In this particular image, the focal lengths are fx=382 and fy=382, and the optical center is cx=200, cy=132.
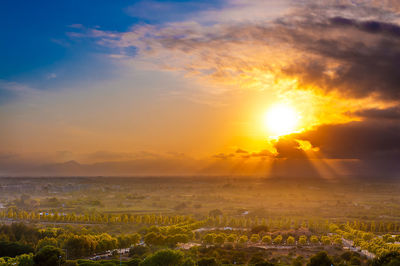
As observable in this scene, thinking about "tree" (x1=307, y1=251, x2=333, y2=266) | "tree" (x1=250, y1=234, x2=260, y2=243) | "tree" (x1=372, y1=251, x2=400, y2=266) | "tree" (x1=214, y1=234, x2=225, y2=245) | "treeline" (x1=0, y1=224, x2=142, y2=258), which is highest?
"tree" (x1=372, y1=251, x2=400, y2=266)

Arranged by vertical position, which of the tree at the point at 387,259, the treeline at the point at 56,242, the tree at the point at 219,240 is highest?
the tree at the point at 387,259

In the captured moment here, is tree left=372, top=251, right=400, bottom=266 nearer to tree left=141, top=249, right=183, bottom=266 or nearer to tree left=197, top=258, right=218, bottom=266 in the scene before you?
tree left=197, top=258, right=218, bottom=266

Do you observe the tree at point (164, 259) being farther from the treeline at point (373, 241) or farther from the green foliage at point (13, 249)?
the treeline at point (373, 241)

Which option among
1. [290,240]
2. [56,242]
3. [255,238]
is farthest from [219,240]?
[56,242]

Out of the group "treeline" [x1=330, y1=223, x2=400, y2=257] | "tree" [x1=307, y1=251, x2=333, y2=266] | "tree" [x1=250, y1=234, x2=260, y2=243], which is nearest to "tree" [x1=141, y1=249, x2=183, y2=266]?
"tree" [x1=307, y1=251, x2=333, y2=266]

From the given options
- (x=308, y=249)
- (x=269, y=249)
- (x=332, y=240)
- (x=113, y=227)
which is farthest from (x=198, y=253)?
(x=113, y=227)

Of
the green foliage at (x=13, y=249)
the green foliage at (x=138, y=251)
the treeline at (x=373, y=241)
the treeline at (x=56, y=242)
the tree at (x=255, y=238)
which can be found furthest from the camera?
the tree at (x=255, y=238)

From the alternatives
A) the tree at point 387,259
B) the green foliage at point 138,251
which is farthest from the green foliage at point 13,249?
the tree at point 387,259

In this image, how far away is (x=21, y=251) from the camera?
1954 inches

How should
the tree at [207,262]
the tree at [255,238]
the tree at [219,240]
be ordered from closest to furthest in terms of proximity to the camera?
the tree at [207,262]
the tree at [219,240]
the tree at [255,238]

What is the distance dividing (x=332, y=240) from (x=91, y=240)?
42.2 m

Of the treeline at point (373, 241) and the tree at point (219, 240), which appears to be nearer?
the treeline at point (373, 241)

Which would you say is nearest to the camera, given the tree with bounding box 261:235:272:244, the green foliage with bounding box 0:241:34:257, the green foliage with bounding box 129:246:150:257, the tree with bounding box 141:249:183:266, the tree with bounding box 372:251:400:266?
the tree with bounding box 372:251:400:266

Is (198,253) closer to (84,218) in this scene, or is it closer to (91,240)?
(91,240)
